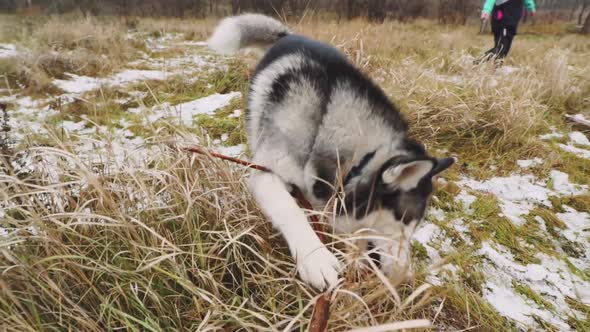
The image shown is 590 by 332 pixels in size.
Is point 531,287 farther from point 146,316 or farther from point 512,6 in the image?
point 512,6

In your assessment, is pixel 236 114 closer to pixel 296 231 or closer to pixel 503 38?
pixel 296 231

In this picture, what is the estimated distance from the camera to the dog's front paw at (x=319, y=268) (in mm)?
1207

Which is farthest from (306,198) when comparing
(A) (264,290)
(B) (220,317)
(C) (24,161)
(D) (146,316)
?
(C) (24,161)

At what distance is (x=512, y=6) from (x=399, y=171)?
6156 mm

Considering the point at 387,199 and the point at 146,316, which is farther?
the point at 387,199

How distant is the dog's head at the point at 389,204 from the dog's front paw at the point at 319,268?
9.3 inches

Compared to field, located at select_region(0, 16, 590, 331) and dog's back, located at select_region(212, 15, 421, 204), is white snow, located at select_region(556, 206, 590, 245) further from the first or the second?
dog's back, located at select_region(212, 15, 421, 204)

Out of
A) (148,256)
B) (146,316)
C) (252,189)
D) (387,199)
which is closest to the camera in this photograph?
(146,316)

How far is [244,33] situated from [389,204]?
2.33 m

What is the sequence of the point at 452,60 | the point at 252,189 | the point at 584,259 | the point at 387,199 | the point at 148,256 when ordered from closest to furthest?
1. the point at 148,256
2. the point at 387,199
3. the point at 252,189
4. the point at 584,259
5. the point at 452,60

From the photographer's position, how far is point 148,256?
1288 millimetres

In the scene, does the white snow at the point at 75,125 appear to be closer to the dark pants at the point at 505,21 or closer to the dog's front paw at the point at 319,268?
the dog's front paw at the point at 319,268

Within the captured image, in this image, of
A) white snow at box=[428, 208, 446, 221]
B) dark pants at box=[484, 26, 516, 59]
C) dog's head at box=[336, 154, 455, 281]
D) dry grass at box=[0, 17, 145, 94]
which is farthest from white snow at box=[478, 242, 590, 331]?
dark pants at box=[484, 26, 516, 59]

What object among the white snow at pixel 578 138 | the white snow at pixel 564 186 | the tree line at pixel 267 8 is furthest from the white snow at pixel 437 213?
the tree line at pixel 267 8
